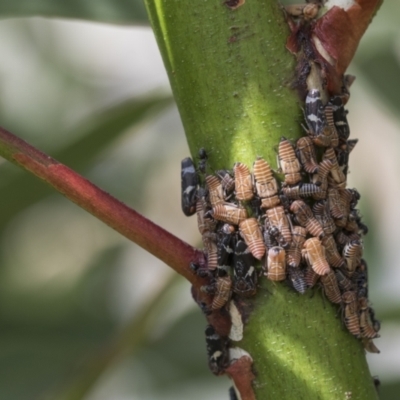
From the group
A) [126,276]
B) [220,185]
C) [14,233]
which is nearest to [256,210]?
[220,185]

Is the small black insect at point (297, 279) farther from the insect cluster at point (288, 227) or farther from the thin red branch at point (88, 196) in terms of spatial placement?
the thin red branch at point (88, 196)

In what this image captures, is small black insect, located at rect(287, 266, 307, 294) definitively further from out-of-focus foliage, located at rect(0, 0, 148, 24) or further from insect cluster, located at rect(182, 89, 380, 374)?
out-of-focus foliage, located at rect(0, 0, 148, 24)

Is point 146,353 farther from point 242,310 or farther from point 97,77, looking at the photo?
point 97,77

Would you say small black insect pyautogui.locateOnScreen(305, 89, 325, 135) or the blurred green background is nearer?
small black insect pyautogui.locateOnScreen(305, 89, 325, 135)

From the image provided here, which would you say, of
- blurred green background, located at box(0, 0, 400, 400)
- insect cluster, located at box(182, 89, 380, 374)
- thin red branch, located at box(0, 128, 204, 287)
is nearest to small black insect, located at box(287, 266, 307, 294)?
insect cluster, located at box(182, 89, 380, 374)

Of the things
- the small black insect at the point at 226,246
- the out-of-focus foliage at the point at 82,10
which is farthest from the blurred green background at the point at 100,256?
the small black insect at the point at 226,246
